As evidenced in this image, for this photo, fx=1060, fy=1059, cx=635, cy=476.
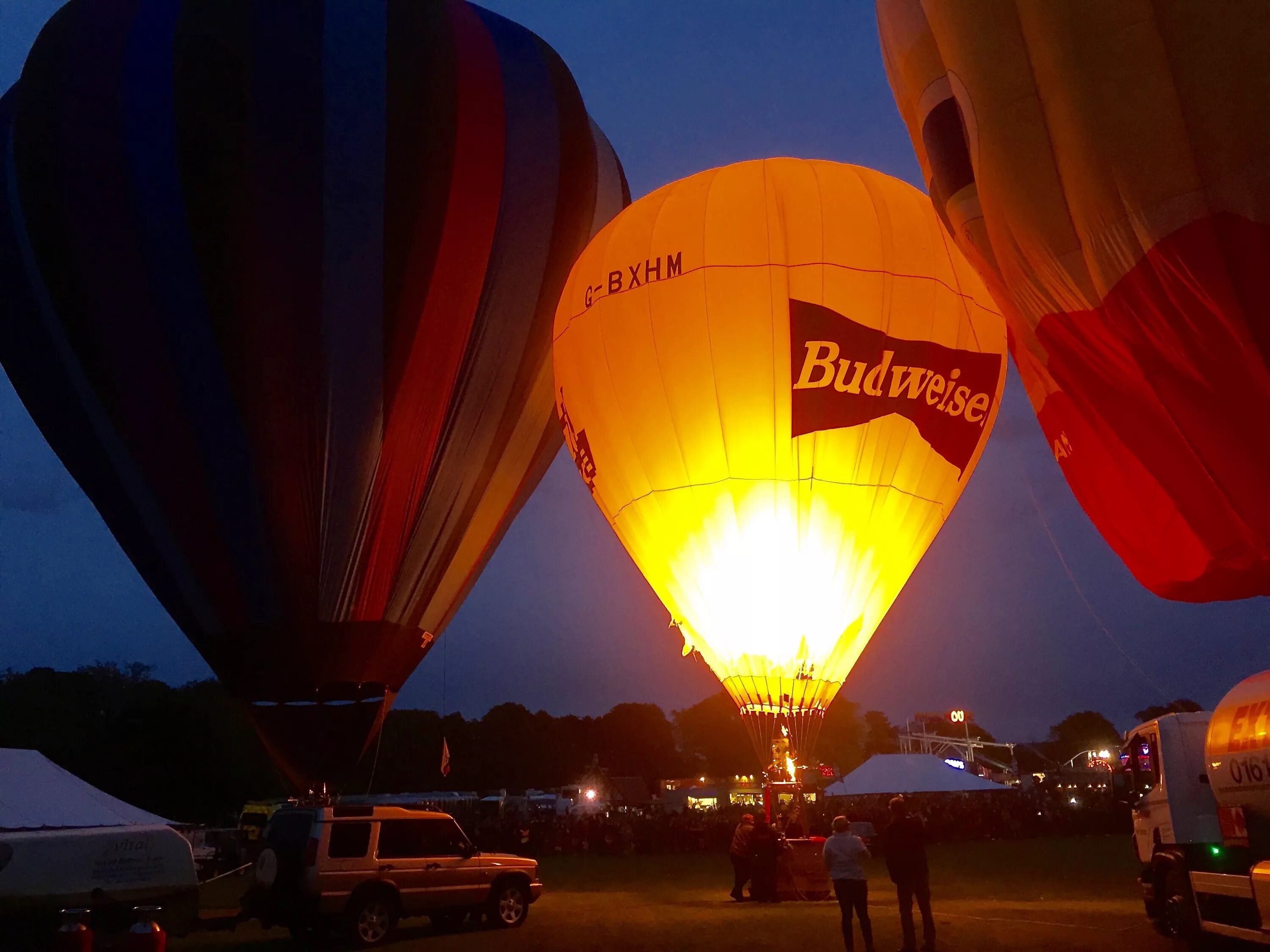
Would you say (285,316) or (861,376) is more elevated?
(285,316)

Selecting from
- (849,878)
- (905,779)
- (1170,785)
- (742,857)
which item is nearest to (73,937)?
(849,878)

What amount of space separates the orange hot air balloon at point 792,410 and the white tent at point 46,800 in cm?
718

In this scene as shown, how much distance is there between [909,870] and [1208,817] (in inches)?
114

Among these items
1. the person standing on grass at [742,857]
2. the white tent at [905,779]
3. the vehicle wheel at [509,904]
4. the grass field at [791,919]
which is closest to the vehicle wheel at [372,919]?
the grass field at [791,919]

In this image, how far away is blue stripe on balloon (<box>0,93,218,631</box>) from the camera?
14750 mm

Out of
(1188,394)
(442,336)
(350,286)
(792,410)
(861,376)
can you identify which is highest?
(350,286)

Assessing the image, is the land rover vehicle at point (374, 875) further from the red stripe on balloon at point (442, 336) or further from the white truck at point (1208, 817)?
the white truck at point (1208, 817)

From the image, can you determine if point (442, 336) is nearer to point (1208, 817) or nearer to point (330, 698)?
point (330, 698)

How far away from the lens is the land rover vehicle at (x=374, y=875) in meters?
10.4

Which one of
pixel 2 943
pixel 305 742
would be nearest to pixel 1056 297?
pixel 2 943

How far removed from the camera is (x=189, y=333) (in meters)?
14.8

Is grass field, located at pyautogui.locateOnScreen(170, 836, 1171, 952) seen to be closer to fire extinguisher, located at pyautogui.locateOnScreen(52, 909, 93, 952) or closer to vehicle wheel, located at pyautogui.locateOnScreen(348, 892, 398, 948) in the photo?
vehicle wheel, located at pyautogui.locateOnScreen(348, 892, 398, 948)

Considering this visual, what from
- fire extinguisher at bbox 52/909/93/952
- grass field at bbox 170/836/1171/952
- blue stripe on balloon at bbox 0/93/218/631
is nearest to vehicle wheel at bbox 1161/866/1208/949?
grass field at bbox 170/836/1171/952

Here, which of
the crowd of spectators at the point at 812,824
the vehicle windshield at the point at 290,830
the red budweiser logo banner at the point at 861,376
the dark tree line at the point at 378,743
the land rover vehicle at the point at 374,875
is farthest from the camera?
the dark tree line at the point at 378,743
